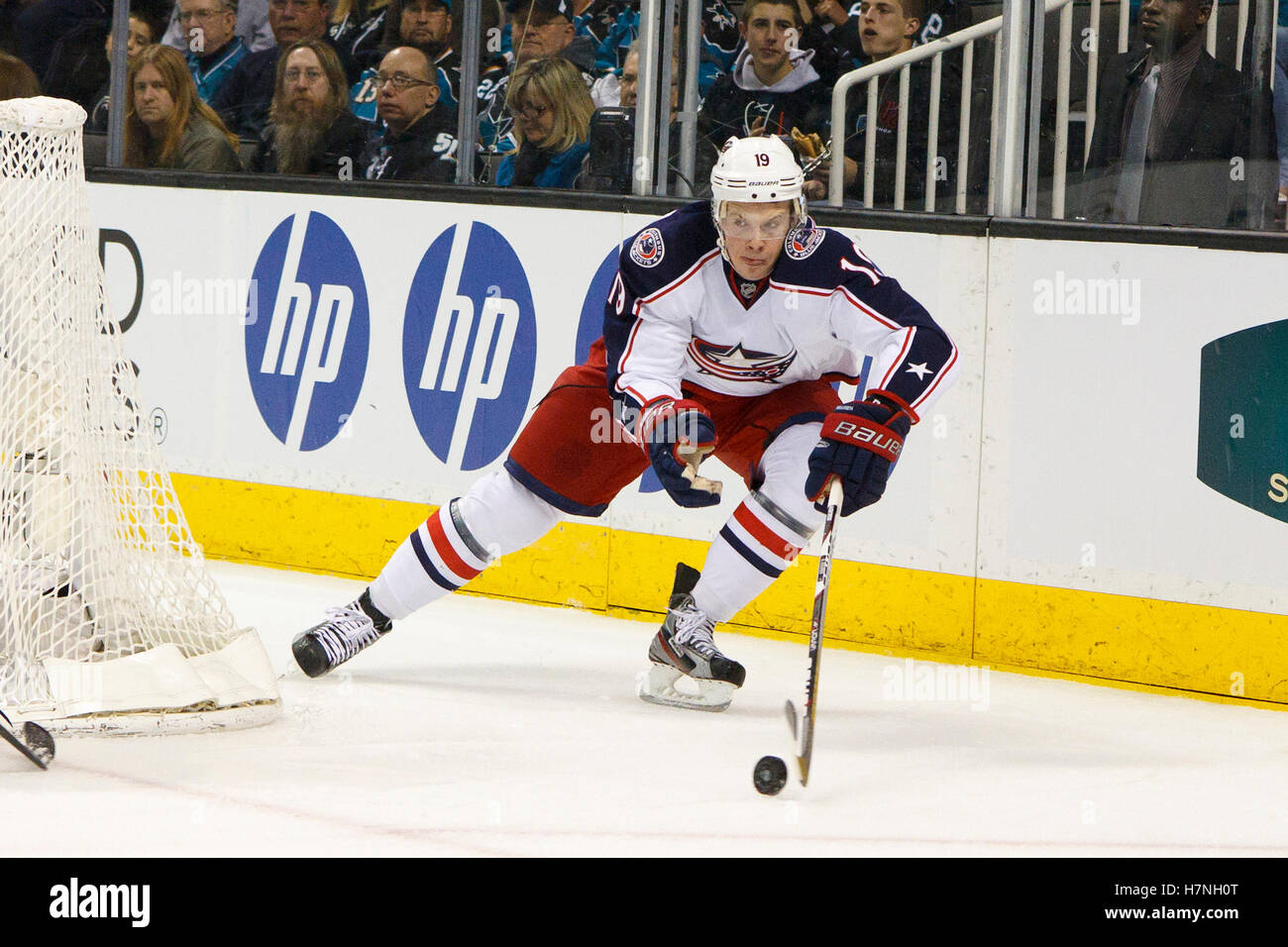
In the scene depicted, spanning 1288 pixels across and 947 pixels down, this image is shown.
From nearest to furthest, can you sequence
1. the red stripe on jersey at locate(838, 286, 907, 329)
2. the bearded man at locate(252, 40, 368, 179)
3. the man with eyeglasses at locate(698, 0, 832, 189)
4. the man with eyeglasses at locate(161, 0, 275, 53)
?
the red stripe on jersey at locate(838, 286, 907, 329), the man with eyeglasses at locate(698, 0, 832, 189), the bearded man at locate(252, 40, 368, 179), the man with eyeglasses at locate(161, 0, 275, 53)

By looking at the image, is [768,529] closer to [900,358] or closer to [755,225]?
[900,358]

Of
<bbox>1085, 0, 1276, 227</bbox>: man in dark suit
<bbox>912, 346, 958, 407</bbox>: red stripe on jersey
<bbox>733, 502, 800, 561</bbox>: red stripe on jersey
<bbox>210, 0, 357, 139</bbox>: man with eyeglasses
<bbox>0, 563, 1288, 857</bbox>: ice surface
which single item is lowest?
<bbox>0, 563, 1288, 857</bbox>: ice surface

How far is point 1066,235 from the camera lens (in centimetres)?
377

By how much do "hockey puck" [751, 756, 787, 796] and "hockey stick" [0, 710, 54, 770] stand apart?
110 centimetres

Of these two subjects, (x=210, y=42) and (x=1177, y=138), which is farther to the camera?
(x=210, y=42)

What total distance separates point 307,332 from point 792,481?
1955 mm

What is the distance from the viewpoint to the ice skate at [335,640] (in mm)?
3557

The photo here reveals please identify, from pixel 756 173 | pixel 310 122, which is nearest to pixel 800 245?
pixel 756 173

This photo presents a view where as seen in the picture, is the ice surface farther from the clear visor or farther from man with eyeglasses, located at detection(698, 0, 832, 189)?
man with eyeglasses, located at detection(698, 0, 832, 189)

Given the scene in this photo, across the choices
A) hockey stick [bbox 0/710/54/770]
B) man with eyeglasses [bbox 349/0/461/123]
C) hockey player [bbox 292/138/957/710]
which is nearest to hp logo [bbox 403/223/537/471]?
man with eyeglasses [bbox 349/0/461/123]

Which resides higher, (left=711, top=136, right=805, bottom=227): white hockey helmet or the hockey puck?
(left=711, top=136, right=805, bottom=227): white hockey helmet

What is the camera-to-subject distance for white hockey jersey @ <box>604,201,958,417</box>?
10.7ft

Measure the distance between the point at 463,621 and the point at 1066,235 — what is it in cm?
164

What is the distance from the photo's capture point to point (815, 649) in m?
2.94
